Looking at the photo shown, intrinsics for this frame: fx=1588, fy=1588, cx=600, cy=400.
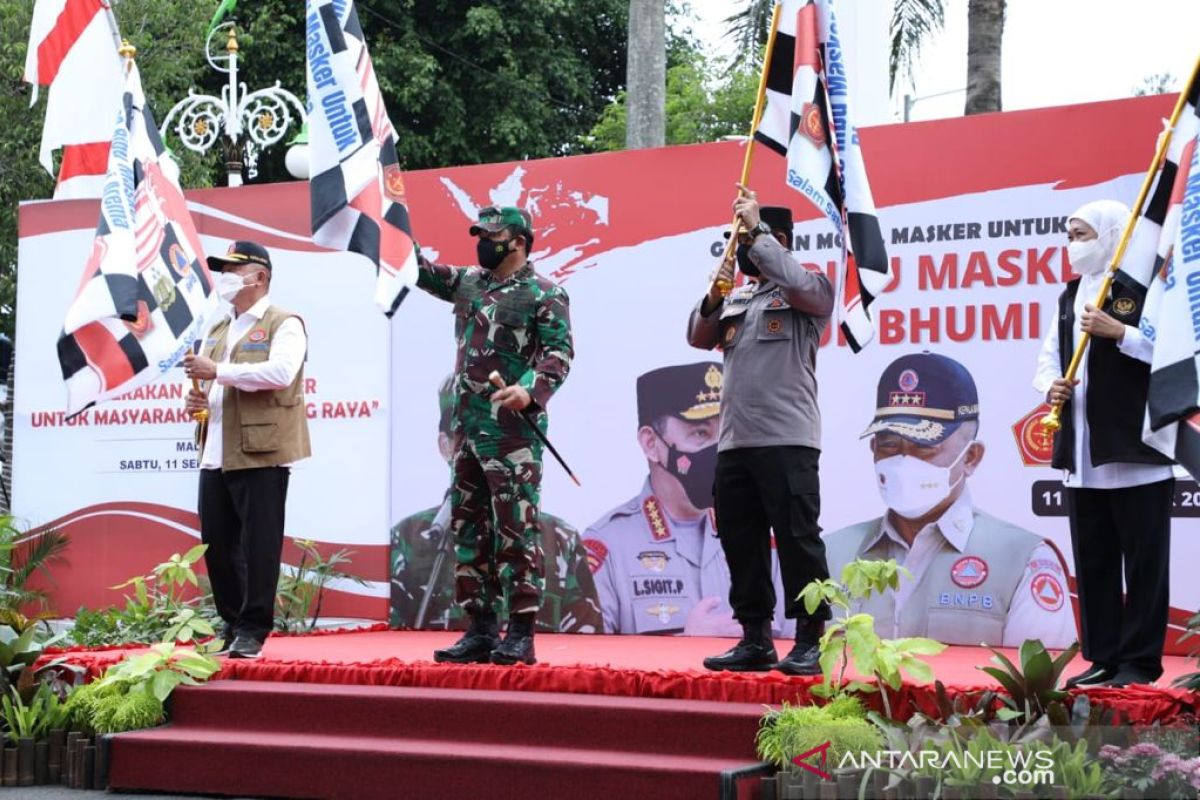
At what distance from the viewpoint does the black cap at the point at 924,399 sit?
6820mm

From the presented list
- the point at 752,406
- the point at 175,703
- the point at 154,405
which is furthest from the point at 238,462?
the point at 154,405

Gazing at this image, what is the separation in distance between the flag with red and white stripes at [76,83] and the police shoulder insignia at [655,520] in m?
3.68

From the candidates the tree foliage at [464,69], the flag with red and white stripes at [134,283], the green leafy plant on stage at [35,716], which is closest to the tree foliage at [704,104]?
the tree foliage at [464,69]

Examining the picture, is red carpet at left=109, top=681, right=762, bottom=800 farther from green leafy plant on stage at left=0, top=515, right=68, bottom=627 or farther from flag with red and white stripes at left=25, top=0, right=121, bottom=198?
flag with red and white stripes at left=25, top=0, right=121, bottom=198

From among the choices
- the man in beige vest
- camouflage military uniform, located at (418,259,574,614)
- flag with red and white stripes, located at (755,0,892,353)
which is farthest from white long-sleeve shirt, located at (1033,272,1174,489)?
the man in beige vest

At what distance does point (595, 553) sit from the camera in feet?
25.0

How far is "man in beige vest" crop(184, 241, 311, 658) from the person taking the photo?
6070mm

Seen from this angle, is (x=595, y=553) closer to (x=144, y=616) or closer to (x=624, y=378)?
(x=624, y=378)

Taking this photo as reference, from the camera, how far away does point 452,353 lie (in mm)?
7992

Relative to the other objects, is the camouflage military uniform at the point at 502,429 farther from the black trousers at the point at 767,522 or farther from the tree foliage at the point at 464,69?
the tree foliage at the point at 464,69

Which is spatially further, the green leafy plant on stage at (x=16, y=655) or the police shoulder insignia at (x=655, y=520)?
the police shoulder insignia at (x=655, y=520)

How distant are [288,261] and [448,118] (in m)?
12.8

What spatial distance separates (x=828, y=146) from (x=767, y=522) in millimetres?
1354

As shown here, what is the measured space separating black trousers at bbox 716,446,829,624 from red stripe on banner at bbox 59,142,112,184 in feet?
16.3
